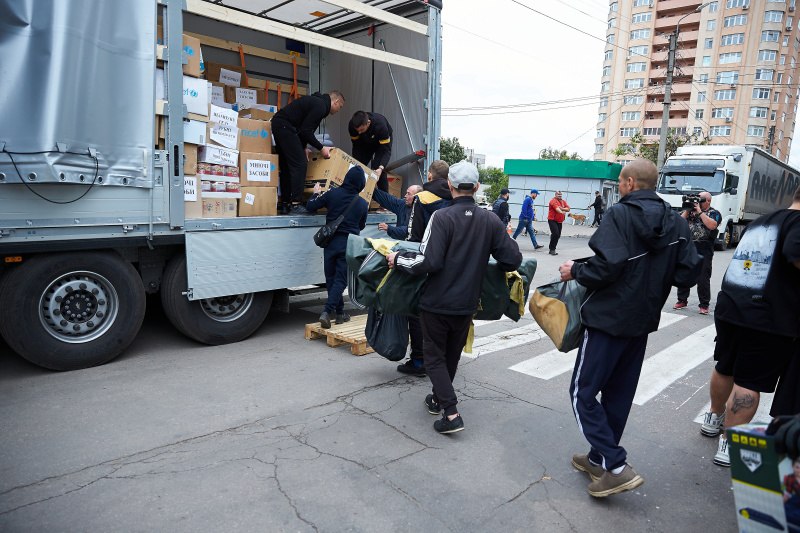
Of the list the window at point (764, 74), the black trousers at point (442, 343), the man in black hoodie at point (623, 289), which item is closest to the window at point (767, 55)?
the window at point (764, 74)

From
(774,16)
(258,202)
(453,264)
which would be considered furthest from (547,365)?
(774,16)

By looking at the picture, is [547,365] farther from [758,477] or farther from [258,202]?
[758,477]

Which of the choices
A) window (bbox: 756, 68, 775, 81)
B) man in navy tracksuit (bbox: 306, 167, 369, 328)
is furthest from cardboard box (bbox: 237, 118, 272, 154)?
window (bbox: 756, 68, 775, 81)

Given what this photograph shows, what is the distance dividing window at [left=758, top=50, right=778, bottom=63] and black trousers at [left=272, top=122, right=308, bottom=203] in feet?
247

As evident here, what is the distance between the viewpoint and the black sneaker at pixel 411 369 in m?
5.09

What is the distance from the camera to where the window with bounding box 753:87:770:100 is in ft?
211

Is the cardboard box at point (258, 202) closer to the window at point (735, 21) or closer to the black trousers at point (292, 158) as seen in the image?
the black trousers at point (292, 158)

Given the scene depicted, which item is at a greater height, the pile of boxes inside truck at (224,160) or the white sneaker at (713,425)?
the pile of boxes inside truck at (224,160)

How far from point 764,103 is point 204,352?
77.5m

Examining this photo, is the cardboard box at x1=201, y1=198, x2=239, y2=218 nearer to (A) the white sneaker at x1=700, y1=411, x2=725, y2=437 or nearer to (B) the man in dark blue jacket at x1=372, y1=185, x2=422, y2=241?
(B) the man in dark blue jacket at x1=372, y1=185, x2=422, y2=241

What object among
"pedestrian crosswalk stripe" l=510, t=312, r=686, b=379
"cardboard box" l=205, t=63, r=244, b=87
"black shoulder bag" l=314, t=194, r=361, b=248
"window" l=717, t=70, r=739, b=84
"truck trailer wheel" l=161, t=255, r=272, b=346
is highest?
"window" l=717, t=70, r=739, b=84

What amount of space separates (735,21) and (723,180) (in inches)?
2358

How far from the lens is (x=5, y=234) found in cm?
Answer: 411

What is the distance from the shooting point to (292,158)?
254 inches
